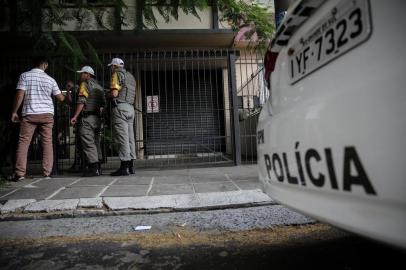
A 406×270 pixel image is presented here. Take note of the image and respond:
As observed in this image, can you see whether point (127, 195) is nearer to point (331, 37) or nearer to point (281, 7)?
point (281, 7)

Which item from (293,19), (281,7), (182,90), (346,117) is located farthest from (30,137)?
(182,90)

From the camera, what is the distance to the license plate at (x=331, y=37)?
1.28 metres

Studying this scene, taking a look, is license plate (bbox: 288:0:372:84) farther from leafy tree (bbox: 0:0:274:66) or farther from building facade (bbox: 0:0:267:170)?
building facade (bbox: 0:0:267:170)

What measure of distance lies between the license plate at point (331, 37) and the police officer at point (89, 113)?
14.7 ft

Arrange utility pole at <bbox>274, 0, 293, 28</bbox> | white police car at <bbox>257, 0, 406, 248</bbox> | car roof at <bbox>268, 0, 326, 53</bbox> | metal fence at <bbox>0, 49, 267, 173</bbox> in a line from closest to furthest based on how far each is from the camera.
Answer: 1. white police car at <bbox>257, 0, 406, 248</bbox>
2. car roof at <bbox>268, 0, 326, 53</bbox>
3. utility pole at <bbox>274, 0, 293, 28</bbox>
4. metal fence at <bbox>0, 49, 267, 173</bbox>

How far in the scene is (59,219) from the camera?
3.50m

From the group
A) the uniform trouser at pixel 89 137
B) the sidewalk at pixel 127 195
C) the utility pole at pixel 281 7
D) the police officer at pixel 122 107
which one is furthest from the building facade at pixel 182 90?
the sidewalk at pixel 127 195

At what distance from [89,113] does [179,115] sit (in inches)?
165

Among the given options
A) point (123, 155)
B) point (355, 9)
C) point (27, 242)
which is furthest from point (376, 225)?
point (123, 155)

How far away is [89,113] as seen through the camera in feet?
19.2

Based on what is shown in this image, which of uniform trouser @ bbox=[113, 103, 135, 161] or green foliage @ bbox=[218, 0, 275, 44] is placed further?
uniform trouser @ bbox=[113, 103, 135, 161]

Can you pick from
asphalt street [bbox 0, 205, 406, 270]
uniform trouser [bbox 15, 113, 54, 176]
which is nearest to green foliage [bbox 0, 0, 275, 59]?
uniform trouser [bbox 15, 113, 54, 176]

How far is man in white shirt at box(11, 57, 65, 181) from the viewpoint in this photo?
5242 millimetres

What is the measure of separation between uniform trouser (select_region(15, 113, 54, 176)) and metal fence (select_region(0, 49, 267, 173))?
2.47 feet
